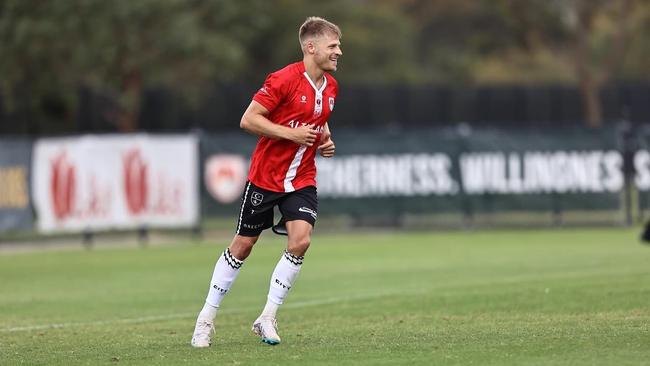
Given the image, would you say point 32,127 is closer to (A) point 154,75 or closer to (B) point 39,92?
(B) point 39,92

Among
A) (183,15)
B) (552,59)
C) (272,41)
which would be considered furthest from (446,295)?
(552,59)

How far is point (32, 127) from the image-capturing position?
39.4m

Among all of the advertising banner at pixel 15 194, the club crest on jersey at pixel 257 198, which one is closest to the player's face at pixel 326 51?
the club crest on jersey at pixel 257 198

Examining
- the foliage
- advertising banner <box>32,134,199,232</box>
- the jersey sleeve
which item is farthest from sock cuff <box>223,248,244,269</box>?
the foliage

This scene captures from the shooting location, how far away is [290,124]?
991 centimetres

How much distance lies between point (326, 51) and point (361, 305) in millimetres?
4350

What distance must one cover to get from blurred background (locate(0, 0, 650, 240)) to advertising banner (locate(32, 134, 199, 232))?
0.03 m

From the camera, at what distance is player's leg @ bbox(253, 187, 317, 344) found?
32.2 feet

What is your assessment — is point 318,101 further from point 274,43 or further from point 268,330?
point 274,43

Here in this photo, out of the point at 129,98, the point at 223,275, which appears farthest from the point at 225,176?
the point at 223,275

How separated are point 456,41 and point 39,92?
123 ft

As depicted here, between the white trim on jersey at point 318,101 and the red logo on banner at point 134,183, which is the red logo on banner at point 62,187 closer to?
the red logo on banner at point 134,183

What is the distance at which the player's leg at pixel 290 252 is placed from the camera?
9805mm

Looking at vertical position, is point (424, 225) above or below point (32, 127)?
below
